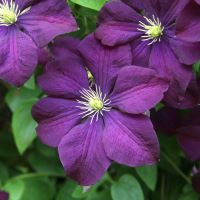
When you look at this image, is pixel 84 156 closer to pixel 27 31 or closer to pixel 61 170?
pixel 27 31

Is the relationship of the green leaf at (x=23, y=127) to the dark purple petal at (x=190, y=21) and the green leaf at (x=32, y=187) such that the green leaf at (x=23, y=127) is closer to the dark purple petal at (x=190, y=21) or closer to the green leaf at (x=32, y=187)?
the green leaf at (x=32, y=187)

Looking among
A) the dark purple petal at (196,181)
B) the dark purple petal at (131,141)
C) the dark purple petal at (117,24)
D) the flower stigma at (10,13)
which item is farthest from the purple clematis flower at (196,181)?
the flower stigma at (10,13)

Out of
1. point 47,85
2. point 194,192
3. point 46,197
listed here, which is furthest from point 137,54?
point 46,197

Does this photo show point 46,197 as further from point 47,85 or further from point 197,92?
point 197,92

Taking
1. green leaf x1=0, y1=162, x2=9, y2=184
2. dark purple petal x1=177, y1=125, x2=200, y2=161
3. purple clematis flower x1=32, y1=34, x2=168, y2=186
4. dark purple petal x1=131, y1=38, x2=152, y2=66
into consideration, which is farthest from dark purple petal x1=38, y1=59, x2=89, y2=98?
green leaf x1=0, y1=162, x2=9, y2=184

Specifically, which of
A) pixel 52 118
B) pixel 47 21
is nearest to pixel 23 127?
pixel 52 118

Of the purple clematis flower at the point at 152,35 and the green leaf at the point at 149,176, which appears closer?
the purple clematis flower at the point at 152,35

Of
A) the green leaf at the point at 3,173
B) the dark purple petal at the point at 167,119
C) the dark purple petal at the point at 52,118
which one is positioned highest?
the dark purple petal at the point at 52,118
